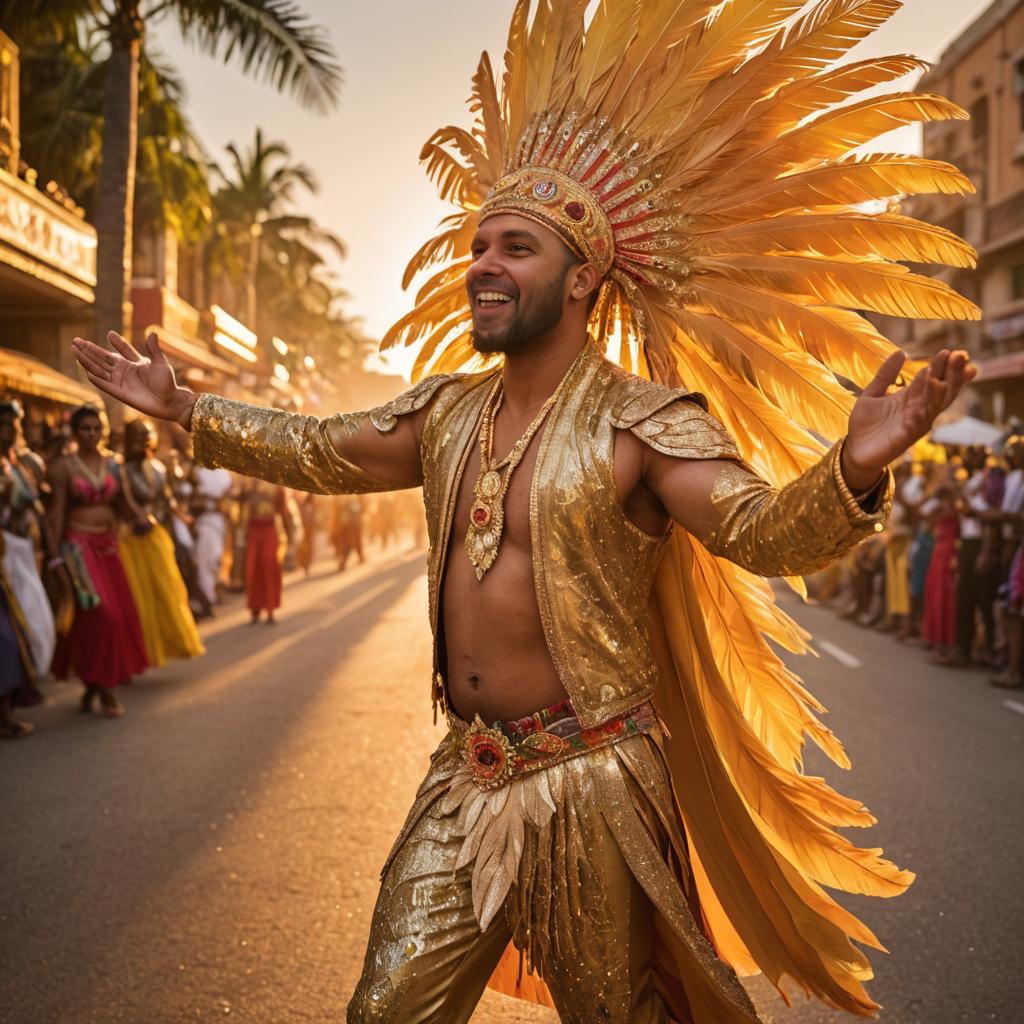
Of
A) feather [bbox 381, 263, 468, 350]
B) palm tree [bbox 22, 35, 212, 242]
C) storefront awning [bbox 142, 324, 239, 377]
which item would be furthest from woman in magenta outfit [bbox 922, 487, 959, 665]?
storefront awning [bbox 142, 324, 239, 377]

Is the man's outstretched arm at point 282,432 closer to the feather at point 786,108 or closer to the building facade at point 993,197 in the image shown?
the feather at point 786,108

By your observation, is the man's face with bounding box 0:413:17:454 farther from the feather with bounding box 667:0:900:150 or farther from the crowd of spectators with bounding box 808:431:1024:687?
the crowd of spectators with bounding box 808:431:1024:687

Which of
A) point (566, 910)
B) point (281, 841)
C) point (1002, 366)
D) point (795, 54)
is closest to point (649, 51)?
point (795, 54)

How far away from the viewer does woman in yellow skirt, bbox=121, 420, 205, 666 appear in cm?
906

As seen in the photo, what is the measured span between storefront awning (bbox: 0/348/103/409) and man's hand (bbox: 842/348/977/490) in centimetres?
1524

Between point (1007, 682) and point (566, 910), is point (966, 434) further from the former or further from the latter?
point (566, 910)

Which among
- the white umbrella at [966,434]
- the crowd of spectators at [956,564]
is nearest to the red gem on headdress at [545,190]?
the crowd of spectators at [956,564]

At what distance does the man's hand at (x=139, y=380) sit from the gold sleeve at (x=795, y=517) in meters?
1.49

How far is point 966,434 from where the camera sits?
680 inches

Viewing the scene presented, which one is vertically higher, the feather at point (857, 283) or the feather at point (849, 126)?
the feather at point (849, 126)

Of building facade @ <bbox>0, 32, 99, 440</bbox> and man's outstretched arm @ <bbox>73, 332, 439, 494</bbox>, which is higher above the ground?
building facade @ <bbox>0, 32, 99, 440</bbox>

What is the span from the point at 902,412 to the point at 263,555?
1197 cm

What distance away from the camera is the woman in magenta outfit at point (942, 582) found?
12.0 meters

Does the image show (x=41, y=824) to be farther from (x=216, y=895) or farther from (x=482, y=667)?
(x=482, y=667)
